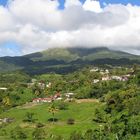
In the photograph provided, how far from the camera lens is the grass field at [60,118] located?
143m

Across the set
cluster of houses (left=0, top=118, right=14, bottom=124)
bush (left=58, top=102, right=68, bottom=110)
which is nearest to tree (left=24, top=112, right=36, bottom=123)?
cluster of houses (left=0, top=118, right=14, bottom=124)

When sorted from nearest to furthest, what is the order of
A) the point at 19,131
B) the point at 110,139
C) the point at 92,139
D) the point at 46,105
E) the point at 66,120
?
the point at 110,139 < the point at 92,139 < the point at 19,131 < the point at 66,120 < the point at 46,105

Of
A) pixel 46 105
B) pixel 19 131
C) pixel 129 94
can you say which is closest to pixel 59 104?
pixel 46 105

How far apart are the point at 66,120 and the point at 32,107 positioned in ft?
106

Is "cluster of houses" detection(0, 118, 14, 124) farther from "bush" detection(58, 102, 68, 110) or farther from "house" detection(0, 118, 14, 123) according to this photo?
"bush" detection(58, 102, 68, 110)

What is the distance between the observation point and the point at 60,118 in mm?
166375

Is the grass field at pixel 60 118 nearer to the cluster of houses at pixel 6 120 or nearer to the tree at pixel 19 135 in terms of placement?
the tree at pixel 19 135

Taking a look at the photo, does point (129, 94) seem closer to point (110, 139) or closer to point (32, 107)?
point (32, 107)

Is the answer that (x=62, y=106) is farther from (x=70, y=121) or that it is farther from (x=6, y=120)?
(x=6, y=120)

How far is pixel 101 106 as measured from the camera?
559 feet

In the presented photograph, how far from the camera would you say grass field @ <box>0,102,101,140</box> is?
143 m

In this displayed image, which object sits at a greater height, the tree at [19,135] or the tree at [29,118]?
the tree at [29,118]

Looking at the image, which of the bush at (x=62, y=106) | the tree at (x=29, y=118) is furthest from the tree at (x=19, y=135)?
the bush at (x=62, y=106)

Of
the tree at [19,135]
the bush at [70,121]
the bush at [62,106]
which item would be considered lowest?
the tree at [19,135]
